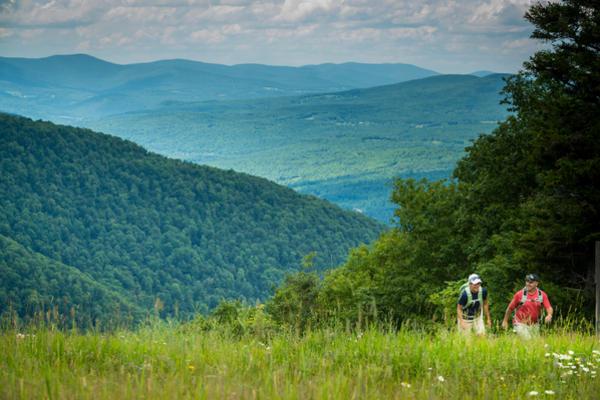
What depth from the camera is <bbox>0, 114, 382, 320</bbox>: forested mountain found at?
466 ft

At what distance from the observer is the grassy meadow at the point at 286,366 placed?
16.1 feet

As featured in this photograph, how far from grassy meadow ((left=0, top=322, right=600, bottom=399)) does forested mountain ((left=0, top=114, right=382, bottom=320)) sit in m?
121

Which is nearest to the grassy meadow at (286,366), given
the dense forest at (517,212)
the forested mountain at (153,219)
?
the dense forest at (517,212)

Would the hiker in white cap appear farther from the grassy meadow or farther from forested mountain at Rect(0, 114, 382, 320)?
forested mountain at Rect(0, 114, 382, 320)

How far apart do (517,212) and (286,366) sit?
72.5 feet

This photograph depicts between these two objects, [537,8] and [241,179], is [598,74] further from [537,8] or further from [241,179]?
[241,179]

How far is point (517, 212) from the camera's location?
26.5m

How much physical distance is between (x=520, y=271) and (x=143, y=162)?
170482 mm

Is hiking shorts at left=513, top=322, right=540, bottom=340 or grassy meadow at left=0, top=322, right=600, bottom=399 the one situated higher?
grassy meadow at left=0, top=322, right=600, bottom=399

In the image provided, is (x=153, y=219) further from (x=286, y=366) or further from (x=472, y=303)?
(x=286, y=366)

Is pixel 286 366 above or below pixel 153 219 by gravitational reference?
above

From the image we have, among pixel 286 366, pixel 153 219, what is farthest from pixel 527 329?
pixel 153 219

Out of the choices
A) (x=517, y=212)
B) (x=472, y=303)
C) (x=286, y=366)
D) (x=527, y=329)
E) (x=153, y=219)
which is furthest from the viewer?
(x=153, y=219)

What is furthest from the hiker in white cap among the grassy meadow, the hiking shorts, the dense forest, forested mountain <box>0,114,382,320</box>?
forested mountain <box>0,114,382,320</box>
